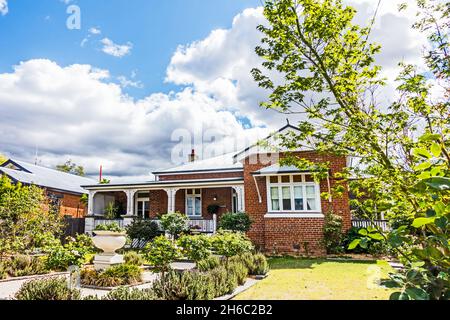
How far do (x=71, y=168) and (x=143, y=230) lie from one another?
122ft

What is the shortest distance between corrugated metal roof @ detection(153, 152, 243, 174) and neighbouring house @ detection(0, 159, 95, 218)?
7842 millimetres

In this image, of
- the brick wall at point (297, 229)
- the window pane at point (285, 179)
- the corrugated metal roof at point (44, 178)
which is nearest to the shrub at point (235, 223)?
the brick wall at point (297, 229)

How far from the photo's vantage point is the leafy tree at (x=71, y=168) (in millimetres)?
45581

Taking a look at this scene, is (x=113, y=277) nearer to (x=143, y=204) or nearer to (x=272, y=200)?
(x=272, y=200)

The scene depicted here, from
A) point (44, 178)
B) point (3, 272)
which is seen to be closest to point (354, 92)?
point (3, 272)

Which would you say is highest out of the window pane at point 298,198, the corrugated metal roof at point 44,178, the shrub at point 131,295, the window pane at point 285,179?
the corrugated metal roof at point 44,178

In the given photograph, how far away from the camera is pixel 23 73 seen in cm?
404

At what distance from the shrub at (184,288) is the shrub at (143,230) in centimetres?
1115

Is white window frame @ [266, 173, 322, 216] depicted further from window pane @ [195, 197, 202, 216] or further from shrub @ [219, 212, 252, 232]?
window pane @ [195, 197, 202, 216]

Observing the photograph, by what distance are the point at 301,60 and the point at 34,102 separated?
5.71 metres

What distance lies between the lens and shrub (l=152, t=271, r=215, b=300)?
15.2 feet

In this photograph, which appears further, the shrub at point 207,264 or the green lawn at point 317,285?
the shrub at point 207,264

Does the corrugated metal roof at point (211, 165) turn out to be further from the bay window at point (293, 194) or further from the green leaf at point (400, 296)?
the green leaf at point (400, 296)
